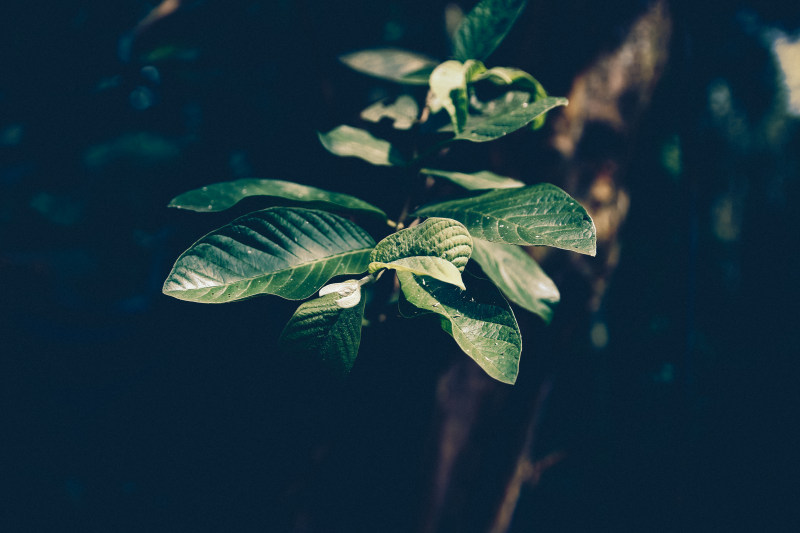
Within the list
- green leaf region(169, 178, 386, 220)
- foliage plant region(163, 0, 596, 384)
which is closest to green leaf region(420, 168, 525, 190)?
foliage plant region(163, 0, 596, 384)

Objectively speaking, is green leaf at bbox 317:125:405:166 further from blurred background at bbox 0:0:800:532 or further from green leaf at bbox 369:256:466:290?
green leaf at bbox 369:256:466:290

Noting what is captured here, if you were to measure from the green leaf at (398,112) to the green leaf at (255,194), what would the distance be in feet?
0.81

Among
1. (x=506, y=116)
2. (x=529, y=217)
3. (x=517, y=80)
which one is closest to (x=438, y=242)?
(x=529, y=217)

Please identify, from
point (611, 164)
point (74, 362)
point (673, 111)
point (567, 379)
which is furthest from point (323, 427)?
point (567, 379)

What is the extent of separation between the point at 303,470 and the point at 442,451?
279 millimetres

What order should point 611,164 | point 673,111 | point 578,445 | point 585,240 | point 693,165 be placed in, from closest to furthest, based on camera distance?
point 585,240 < point 611,164 < point 693,165 < point 673,111 < point 578,445

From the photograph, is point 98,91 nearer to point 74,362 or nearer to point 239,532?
point 74,362

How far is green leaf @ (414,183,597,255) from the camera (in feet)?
1.55

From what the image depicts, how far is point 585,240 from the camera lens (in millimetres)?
467

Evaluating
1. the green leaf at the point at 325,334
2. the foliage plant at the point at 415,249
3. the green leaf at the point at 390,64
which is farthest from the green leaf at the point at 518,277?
the green leaf at the point at 390,64

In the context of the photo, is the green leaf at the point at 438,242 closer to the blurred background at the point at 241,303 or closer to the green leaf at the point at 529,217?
the green leaf at the point at 529,217

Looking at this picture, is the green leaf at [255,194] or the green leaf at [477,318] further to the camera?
the green leaf at [255,194]

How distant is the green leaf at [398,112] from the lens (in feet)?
2.50

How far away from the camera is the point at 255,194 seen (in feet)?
1.82
